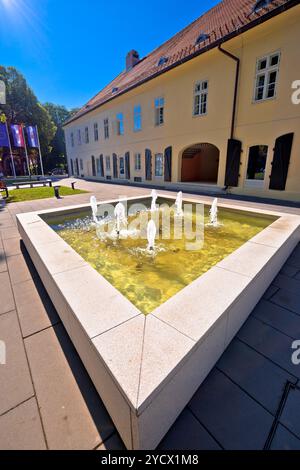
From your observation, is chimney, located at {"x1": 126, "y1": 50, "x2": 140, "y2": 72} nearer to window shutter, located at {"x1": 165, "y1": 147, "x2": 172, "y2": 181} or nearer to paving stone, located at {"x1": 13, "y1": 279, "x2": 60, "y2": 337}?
window shutter, located at {"x1": 165, "y1": 147, "x2": 172, "y2": 181}

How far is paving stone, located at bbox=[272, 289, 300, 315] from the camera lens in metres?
Answer: 2.81

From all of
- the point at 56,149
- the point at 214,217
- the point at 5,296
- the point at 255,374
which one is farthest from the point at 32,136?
the point at 255,374

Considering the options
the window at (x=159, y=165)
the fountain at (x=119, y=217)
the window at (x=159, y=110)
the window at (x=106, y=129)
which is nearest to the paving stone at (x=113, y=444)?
the fountain at (x=119, y=217)

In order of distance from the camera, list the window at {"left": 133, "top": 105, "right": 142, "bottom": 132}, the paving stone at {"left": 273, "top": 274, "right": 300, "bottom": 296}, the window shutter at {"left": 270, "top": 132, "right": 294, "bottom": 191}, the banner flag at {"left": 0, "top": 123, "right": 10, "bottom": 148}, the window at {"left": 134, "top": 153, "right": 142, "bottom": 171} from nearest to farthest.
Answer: the paving stone at {"left": 273, "top": 274, "right": 300, "bottom": 296}
the window shutter at {"left": 270, "top": 132, "right": 294, "bottom": 191}
the window at {"left": 133, "top": 105, "right": 142, "bottom": 132}
the window at {"left": 134, "top": 153, "right": 142, "bottom": 171}
the banner flag at {"left": 0, "top": 123, "right": 10, "bottom": 148}

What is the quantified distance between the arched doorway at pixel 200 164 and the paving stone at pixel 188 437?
1575 cm

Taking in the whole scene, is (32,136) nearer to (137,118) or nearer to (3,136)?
(3,136)

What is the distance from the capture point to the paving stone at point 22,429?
4.60 feet

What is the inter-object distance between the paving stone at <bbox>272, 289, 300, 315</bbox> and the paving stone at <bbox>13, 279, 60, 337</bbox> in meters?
2.95

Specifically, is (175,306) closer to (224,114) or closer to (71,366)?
(71,366)

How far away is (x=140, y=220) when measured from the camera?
20.2 ft

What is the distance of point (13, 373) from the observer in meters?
1.88

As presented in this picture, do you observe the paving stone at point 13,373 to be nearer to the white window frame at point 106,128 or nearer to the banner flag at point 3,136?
the white window frame at point 106,128

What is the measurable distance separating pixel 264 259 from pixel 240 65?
10.8 m

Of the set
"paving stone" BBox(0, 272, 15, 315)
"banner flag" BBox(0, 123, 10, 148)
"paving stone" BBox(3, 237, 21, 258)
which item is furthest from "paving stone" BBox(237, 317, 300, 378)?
"banner flag" BBox(0, 123, 10, 148)
